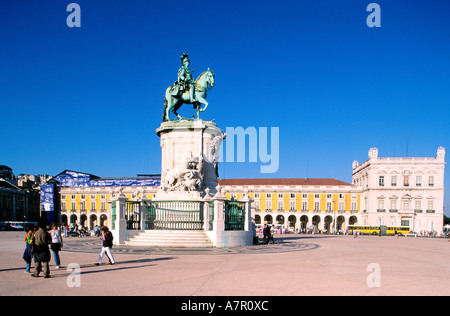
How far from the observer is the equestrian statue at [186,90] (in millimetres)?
19188

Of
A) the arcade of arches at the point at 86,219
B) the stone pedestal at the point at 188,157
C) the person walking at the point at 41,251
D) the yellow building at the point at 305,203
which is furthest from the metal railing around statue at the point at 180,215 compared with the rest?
the arcade of arches at the point at 86,219

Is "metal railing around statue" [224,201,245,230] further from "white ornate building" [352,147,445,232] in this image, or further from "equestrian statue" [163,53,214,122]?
"white ornate building" [352,147,445,232]

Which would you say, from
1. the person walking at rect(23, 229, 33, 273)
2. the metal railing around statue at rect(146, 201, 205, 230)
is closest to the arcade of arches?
the metal railing around statue at rect(146, 201, 205, 230)

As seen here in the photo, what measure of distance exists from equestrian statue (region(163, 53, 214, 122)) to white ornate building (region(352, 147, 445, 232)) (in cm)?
5412

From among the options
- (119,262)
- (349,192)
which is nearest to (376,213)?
(349,192)

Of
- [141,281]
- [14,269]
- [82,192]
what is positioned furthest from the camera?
[82,192]

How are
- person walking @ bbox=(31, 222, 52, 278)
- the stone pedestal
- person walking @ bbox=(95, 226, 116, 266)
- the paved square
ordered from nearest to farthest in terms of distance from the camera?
the paved square < person walking @ bbox=(31, 222, 52, 278) < person walking @ bbox=(95, 226, 116, 266) < the stone pedestal

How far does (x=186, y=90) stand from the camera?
19.4 metres

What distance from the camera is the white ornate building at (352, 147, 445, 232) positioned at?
63812 millimetres

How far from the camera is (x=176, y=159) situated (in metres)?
18.7

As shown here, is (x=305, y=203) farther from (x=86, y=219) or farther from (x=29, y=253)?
(x=29, y=253)

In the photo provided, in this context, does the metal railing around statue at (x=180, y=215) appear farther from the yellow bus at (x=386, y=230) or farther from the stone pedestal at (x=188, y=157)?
the yellow bus at (x=386, y=230)
